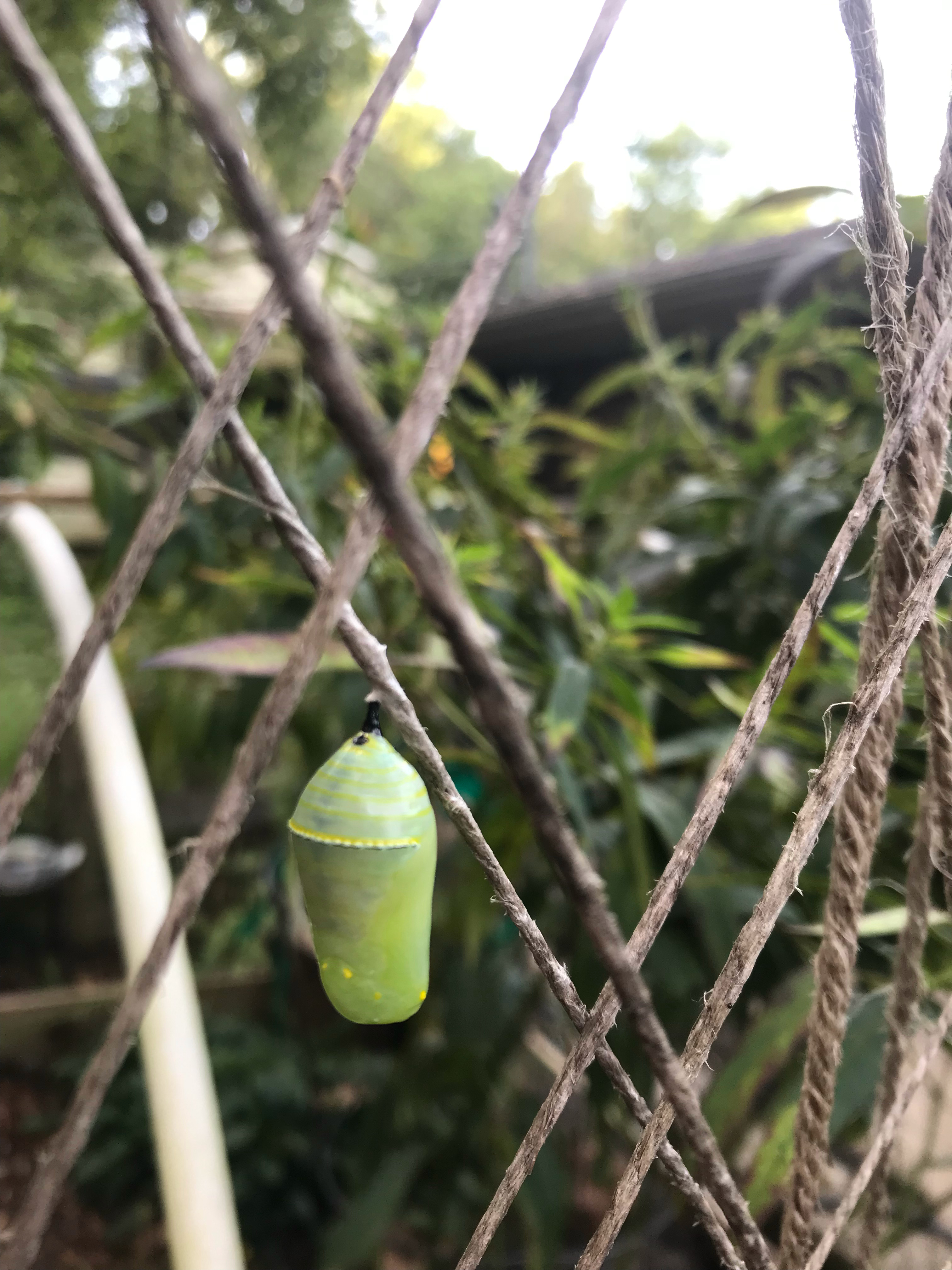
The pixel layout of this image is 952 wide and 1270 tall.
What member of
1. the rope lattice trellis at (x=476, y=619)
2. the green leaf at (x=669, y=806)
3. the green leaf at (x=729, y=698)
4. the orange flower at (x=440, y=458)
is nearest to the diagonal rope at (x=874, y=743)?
the rope lattice trellis at (x=476, y=619)

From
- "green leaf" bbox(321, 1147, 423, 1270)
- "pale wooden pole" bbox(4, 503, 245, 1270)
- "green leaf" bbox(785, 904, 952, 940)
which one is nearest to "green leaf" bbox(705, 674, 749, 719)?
"green leaf" bbox(785, 904, 952, 940)

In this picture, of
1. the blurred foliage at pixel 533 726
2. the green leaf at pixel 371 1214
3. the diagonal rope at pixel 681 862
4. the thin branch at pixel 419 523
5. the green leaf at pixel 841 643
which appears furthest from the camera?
the green leaf at pixel 371 1214

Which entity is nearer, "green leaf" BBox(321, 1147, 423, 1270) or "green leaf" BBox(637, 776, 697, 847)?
"green leaf" BBox(637, 776, 697, 847)

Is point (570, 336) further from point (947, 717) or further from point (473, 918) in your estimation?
point (947, 717)

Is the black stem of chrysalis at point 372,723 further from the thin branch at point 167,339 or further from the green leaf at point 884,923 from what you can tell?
the green leaf at point 884,923

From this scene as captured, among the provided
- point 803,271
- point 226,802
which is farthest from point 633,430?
point 226,802

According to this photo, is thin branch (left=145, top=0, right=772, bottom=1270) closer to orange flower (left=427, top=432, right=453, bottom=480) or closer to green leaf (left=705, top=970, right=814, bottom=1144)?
green leaf (left=705, top=970, right=814, bottom=1144)

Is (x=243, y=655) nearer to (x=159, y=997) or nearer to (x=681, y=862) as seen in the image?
(x=159, y=997)
